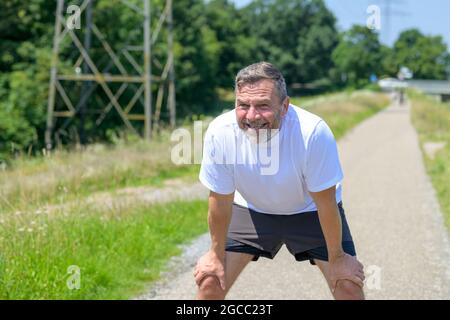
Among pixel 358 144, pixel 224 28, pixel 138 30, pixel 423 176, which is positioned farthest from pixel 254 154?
pixel 224 28

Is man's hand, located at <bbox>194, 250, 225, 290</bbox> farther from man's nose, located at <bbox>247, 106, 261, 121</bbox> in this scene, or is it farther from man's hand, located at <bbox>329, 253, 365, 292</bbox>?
man's nose, located at <bbox>247, 106, 261, 121</bbox>

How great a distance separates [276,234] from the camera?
147 inches

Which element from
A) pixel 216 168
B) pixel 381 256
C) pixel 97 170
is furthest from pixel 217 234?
pixel 97 170

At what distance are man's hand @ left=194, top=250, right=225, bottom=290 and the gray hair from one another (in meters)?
1.01

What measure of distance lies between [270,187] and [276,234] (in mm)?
442

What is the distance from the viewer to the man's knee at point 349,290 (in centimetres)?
329

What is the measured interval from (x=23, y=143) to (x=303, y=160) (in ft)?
79.4

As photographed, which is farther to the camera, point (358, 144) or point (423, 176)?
point (358, 144)

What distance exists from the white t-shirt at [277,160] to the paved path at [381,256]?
96.7 inches

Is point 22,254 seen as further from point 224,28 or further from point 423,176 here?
point 224,28

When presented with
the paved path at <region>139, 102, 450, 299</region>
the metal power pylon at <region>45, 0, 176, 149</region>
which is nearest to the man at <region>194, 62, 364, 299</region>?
the paved path at <region>139, 102, 450, 299</region>

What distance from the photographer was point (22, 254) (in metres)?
5.46

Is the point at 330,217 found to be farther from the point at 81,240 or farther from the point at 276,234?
the point at 81,240

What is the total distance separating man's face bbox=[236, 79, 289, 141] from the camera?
3010 mm
